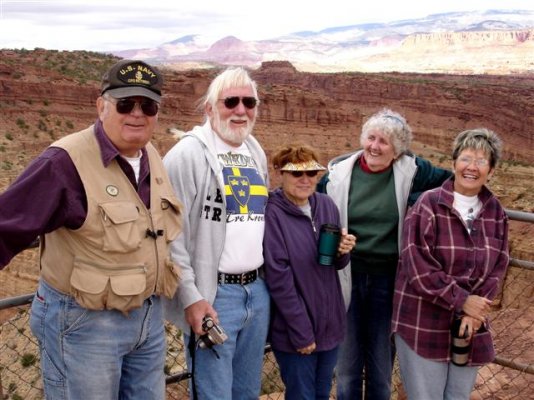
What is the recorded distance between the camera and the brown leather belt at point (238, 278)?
315 centimetres

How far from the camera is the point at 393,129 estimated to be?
362cm

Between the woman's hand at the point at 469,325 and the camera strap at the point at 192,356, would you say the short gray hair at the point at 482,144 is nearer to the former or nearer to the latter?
the woman's hand at the point at 469,325

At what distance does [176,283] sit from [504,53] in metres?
159

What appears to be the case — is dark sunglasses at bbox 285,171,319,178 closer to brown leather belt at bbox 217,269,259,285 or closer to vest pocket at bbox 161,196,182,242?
brown leather belt at bbox 217,269,259,285

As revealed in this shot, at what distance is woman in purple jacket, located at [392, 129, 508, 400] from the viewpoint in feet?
10.6

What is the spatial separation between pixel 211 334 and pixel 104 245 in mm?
839

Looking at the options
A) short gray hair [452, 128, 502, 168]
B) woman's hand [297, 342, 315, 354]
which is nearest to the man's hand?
woman's hand [297, 342, 315, 354]

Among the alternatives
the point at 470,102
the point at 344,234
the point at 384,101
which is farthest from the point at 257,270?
the point at 384,101

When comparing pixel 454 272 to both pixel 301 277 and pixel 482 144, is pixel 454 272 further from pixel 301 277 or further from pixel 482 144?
pixel 301 277

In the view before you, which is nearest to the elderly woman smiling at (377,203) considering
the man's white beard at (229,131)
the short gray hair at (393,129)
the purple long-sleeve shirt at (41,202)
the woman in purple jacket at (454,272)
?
the short gray hair at (393,129)

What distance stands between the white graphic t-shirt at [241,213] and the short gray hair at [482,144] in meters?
1.20

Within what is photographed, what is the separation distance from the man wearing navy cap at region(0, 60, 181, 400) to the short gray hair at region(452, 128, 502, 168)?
5.64 ft

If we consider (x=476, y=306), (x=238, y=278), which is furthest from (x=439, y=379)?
(x=238, y=278)

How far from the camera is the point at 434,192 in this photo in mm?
3346
